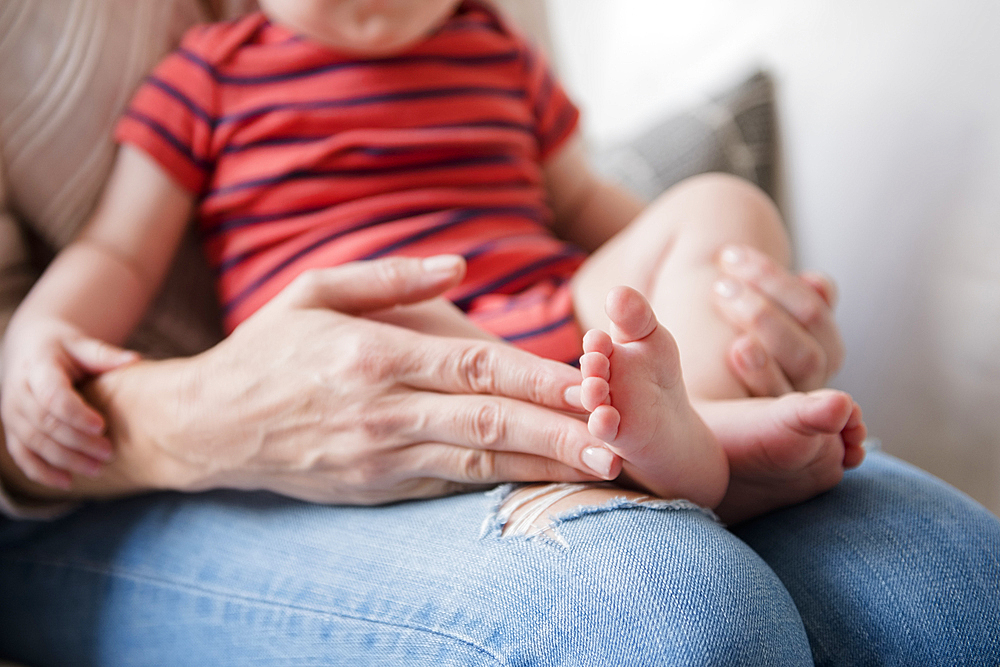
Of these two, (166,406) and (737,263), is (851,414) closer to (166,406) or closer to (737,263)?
(737,263)

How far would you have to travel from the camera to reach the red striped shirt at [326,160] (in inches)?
27.7

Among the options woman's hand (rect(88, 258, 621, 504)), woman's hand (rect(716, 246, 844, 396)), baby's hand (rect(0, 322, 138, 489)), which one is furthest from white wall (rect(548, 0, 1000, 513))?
baby's hand (rect(0, 322, 138, 489))

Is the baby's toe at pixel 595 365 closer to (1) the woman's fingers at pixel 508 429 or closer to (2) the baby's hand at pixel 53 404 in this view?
(1) the woman's fingers at pixel 508 429

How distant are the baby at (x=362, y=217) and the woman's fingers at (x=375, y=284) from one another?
0.12 feet

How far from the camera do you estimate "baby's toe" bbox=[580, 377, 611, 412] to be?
38cm

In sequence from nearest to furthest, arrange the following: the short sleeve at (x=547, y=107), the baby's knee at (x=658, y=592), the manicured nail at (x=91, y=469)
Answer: the baby's knee at (x=658, y=592), the manicured nail at (x=91, y=469), the short sleeve at (x=547, y=107)

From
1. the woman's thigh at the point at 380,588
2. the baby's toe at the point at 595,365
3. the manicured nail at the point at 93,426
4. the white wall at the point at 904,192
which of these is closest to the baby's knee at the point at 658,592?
the woman's thigh at the point at 380,588

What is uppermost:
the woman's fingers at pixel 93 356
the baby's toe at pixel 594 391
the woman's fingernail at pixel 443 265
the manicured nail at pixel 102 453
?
the woman's fingernail at pixel 443 265

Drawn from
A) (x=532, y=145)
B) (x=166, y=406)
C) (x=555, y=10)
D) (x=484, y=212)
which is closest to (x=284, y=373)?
(x=166, y=406)

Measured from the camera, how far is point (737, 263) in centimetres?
59

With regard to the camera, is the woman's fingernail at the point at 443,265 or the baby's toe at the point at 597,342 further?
the woman's fingernail at the point at 443,265

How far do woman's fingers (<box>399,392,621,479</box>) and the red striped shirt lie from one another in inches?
8.8

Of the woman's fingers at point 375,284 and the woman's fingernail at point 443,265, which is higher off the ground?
the woman's fingernail at point 443,265

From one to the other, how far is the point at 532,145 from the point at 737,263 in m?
0.37
